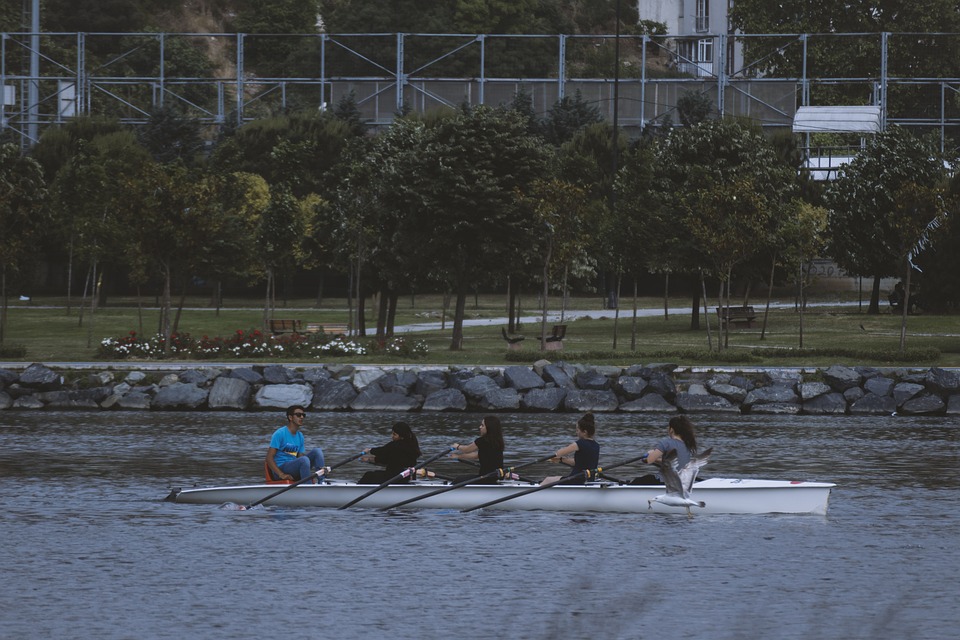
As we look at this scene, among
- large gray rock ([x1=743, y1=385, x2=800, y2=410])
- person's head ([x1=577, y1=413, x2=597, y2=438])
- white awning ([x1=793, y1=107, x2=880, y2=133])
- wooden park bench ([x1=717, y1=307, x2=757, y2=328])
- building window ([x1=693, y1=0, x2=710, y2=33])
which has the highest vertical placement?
building window ([x1=693, y1=0, x2=710, y2=33])

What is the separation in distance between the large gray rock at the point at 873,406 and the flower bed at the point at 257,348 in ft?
44.4

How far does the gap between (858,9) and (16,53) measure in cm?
6808

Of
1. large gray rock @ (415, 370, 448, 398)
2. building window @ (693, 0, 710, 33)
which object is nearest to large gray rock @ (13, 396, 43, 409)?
large gray rock @ (415, 370, 448, 398)


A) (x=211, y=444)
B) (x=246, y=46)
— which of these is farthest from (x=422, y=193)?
(x=246, y=46)

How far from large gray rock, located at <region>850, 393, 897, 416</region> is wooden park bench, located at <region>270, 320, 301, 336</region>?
773 inches

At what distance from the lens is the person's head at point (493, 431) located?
81.3ft

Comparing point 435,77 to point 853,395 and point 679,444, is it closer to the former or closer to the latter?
point 853,395

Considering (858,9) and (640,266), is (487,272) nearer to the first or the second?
(640,266)

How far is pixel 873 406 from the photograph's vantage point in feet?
143

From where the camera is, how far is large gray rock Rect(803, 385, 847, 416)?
1715 inches

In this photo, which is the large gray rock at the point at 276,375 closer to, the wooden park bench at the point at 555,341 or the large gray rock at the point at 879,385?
the wooden park bench at the point at 555,341

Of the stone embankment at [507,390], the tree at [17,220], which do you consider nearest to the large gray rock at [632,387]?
the stone embankment at [507,390]

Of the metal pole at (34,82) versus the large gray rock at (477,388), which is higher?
the metal pole at (34,82)

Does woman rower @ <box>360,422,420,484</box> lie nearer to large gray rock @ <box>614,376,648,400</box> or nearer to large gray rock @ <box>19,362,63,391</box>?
large gray rock @ <box>614,376,648,400</box>
